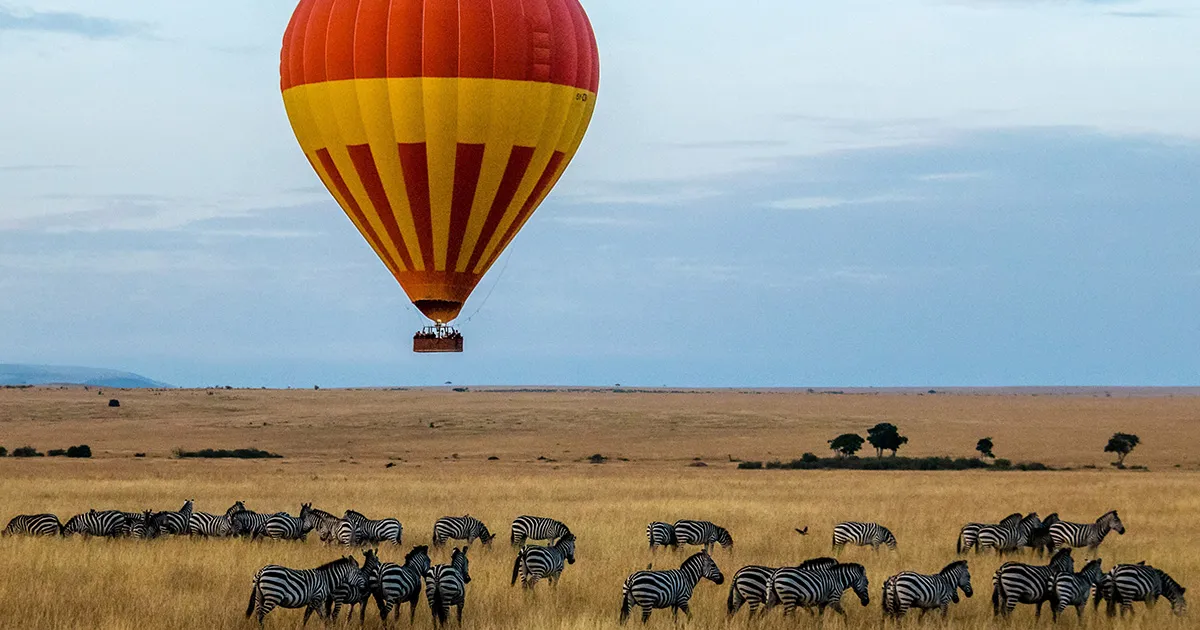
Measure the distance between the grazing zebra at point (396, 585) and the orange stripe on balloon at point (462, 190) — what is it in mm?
12453

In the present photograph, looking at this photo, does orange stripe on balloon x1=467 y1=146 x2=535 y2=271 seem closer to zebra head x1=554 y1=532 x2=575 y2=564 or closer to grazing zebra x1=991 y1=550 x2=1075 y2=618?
zebra head x1=554 y1=532 x2=575 y2=564

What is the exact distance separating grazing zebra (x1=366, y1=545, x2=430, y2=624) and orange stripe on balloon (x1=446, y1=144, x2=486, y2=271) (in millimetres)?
12453

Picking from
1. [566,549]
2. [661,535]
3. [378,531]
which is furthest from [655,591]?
[378,531]

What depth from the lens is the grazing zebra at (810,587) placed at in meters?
16.9

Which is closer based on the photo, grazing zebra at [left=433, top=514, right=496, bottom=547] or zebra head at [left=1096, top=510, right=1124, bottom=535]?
grazing zebra at [left=433, top=514, right=496, bottom=547]

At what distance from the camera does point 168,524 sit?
24.8 meters

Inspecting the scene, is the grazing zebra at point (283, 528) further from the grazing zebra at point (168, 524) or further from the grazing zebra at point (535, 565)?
the grazing zebra at point (535, 565)

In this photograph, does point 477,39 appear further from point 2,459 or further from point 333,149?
point 2,459

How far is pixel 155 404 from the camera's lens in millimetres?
112312

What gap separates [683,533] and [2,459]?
40.8 metres

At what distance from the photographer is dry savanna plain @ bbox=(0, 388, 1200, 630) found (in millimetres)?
17797

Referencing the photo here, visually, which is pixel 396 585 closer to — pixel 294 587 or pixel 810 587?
pixel 294 587

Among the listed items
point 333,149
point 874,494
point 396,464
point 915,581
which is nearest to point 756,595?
point 915,581

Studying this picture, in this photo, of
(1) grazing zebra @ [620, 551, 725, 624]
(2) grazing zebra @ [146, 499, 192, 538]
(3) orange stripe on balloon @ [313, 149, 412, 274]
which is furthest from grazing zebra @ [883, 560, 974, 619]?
(3) orange stripe on balloon @ [313, 149, 412, 274]
